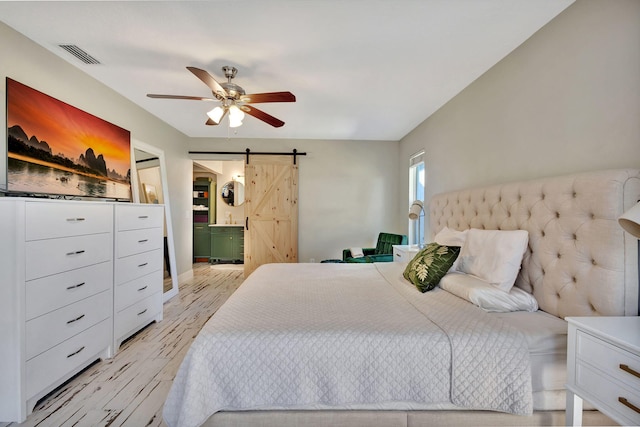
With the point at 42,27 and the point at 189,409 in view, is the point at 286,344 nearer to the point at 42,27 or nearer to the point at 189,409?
the point at 189,409

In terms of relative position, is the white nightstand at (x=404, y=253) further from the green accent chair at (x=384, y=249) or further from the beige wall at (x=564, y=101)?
the beige wall at (x=564, y=101)

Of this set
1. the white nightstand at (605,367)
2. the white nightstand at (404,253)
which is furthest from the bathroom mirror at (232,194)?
the white nightstand at (605,367)

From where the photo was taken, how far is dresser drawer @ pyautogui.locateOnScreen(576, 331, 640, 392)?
0.86 m

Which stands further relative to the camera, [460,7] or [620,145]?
[460,7]

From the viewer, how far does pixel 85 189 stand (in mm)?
2443

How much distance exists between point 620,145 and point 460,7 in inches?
44.3

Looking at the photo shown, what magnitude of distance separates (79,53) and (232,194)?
4548 millimetres

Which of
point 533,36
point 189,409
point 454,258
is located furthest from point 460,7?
point 189,409

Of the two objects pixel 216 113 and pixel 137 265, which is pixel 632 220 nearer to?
pixel 216 113

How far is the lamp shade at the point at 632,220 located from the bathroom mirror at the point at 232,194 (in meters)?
6.41

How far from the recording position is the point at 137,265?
2494 mm

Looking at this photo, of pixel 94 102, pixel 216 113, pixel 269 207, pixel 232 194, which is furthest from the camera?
pixel 232 194

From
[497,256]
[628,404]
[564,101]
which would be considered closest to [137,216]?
[497,256]

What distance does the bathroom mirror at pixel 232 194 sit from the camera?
6.62 meters
